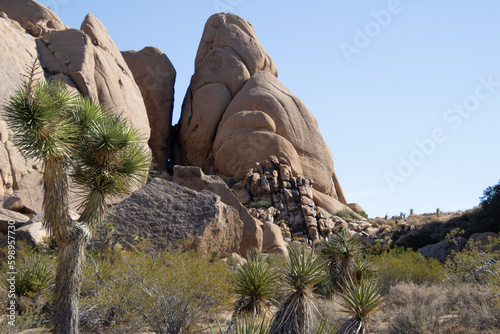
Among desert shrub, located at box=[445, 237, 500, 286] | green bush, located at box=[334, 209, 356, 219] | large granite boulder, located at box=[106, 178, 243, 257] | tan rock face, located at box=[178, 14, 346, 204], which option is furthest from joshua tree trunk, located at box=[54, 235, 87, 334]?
green bush, located at box=[334, 209, 356, 219]

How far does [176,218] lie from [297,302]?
6500mm

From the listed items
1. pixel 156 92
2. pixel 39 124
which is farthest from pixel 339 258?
pixel 156 92

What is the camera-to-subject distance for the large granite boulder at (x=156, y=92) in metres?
36.6

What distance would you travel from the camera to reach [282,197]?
98.3 ft

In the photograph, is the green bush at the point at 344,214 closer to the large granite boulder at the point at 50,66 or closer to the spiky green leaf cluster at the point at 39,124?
the large granite boulder at the point at 50,66

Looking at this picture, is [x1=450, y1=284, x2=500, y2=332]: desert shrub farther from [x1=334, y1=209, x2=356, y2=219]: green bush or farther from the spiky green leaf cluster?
[x1=334, y1=209, x2=356, y2=219]: green bush

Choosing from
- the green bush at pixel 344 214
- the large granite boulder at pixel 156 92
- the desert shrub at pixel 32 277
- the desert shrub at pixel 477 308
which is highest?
the large granite boulder at pixel 156 92

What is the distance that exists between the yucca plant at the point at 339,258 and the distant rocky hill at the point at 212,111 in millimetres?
4661

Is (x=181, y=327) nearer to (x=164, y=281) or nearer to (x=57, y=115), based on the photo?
(x=164, y=281)

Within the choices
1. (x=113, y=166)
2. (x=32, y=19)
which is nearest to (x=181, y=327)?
(x=113, y=166)

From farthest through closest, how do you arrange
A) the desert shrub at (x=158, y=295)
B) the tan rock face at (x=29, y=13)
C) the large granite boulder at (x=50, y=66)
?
the tan rock face at (x=29, y=13) → the large granite boulder at (x=50, y=66) → the desert shrub at (x=158, y=295)

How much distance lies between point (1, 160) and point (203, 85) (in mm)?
22152


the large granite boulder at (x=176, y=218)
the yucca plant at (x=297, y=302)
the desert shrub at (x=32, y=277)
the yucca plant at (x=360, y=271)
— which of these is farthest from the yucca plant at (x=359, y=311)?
the desert shrub at (x=32, y=277)

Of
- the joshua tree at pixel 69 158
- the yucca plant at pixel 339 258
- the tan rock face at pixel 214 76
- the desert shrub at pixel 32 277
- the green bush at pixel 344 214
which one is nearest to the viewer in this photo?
the joshua tree at pixel 69 158
